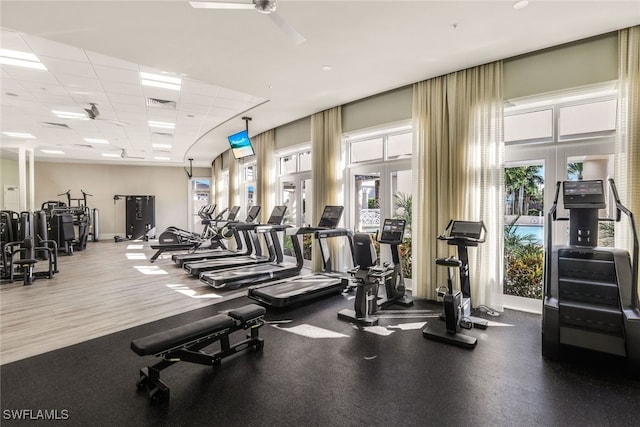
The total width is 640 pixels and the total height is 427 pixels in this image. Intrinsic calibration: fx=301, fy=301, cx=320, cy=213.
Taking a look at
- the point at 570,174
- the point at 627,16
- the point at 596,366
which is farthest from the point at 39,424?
the point at 627,16

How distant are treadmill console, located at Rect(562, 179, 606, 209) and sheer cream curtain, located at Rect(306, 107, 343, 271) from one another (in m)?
3.78

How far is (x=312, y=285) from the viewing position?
198 inches

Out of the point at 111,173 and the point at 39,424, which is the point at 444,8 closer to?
the point at 39,424

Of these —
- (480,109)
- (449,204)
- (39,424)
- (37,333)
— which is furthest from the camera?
(449,204)

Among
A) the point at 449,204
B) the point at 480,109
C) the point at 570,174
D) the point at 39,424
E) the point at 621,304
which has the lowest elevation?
the point at 39,424

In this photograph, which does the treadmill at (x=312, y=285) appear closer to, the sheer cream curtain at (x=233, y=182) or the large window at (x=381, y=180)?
the large window at (x=381, y=180)

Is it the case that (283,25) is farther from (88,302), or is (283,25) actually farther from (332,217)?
(88,302)

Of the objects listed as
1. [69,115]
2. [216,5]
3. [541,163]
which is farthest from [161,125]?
[541,163]

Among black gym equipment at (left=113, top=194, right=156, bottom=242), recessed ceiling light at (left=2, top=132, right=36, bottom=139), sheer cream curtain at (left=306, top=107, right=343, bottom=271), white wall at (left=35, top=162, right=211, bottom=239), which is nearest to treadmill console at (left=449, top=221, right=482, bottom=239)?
sheer cream curtain at (left=306, top=107, right=343, bottom=271)

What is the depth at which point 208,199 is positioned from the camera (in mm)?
15797

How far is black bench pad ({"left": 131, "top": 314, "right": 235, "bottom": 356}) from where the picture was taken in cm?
223

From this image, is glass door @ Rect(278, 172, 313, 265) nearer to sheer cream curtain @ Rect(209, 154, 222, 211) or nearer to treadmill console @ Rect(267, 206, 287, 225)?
treadmill console @ Rect(267, 206, 287, 225)

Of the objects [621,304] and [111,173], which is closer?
[621,304]

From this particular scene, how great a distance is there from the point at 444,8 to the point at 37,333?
572cm
